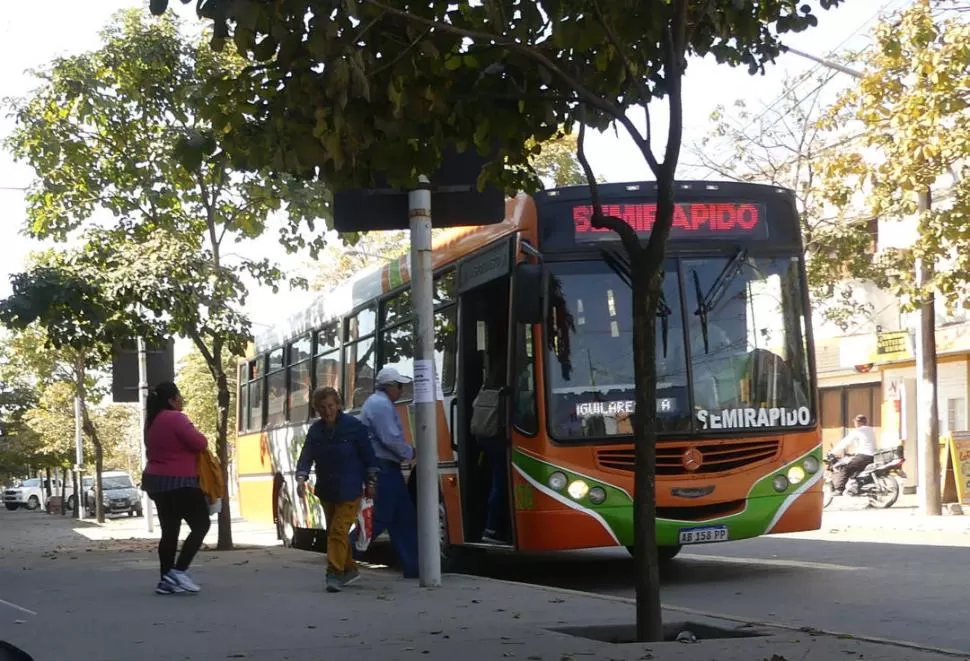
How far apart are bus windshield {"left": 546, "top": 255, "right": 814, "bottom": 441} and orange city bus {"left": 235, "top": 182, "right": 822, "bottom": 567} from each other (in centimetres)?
1

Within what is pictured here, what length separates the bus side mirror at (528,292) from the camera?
11.8 m

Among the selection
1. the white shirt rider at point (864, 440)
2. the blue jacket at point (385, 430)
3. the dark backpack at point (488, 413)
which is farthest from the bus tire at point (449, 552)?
the white shirt rider at point (864, 440)

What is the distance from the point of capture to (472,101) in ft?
25.4

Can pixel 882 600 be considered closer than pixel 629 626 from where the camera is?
No

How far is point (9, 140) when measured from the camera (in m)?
20.3

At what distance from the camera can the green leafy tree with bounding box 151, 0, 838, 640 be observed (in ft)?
23.7

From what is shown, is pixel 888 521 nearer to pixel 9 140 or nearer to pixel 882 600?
pixel 882 600

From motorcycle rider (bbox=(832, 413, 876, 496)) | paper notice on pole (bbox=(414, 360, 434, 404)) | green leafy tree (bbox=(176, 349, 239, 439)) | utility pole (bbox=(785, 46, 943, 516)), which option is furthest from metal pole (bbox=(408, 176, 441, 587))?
green leafy tree (bbox=(176, 349, 239, 439))

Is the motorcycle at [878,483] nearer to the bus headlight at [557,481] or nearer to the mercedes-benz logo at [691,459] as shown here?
the mercedes-benz logo at [691,459]

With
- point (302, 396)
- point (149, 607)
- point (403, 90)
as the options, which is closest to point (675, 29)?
point (403, 90)

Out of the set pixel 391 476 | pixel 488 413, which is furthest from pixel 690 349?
pixel 391 476

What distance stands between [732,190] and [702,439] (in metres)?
2.16

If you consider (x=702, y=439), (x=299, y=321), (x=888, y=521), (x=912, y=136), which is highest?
(x=912, y=136)

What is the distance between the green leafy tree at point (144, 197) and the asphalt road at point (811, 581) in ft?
17.6
